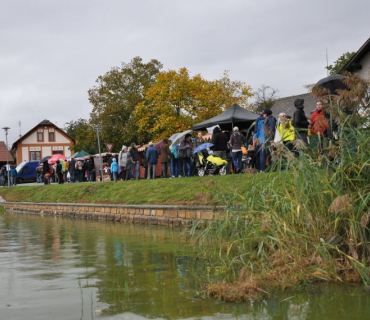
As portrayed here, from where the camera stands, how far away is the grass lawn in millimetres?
12439

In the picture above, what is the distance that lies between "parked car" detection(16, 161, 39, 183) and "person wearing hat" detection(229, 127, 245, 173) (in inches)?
1697

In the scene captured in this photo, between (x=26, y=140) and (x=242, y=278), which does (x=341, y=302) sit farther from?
(x=26, y=140)

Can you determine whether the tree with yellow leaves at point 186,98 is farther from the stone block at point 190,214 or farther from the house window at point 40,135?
the house window at point 40,135

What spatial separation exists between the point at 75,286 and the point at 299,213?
269 cm

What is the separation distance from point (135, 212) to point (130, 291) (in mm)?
11180

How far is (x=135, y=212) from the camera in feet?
56.3

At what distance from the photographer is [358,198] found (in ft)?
21.0

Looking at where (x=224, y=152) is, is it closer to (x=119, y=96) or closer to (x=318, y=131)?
(x=318, y=131)

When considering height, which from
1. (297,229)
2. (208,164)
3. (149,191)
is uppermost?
(208,164)

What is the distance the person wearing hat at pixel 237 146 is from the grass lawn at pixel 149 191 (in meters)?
1.39

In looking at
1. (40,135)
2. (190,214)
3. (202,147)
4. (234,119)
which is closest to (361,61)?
(234,119)

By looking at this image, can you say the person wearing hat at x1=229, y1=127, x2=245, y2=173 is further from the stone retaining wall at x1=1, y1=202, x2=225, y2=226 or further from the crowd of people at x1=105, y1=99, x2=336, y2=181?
the stone retaining wall at x1=1, y1=202, x2=225, y2=226

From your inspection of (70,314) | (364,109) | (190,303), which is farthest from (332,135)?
(70,314)

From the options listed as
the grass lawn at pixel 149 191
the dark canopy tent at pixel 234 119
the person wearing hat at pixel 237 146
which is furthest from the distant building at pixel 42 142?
the person wearing hat at pixel 237 146
